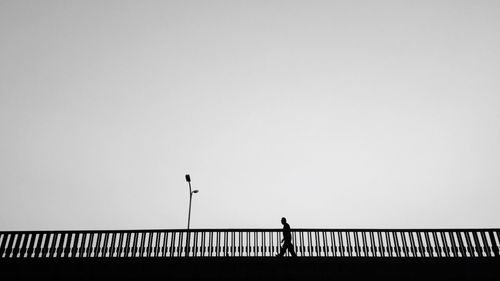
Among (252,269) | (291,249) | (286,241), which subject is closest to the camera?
(252,269)

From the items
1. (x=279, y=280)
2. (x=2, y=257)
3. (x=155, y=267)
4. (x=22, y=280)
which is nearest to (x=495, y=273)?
(x=279, y=280)

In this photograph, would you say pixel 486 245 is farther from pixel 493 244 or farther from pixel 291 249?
pixel 291 249

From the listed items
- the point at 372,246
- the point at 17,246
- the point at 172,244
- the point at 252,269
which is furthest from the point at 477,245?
the point at 17,246

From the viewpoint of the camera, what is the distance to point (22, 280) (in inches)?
487

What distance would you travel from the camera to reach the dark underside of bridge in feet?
40.4

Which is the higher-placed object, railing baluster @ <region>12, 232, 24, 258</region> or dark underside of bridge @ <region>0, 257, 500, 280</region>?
railing baluster @ <region>12, 232, 24, 258</region>

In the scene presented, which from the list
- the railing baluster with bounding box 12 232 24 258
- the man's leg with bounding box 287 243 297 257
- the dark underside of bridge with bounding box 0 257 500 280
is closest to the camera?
the dark underside of bridge with bounding box 0 257 500 280

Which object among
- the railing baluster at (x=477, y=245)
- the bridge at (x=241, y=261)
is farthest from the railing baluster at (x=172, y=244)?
the railing baluster at (x=477, y=245)

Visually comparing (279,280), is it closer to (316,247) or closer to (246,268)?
(246,268)

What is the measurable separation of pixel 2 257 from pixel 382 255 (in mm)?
15471

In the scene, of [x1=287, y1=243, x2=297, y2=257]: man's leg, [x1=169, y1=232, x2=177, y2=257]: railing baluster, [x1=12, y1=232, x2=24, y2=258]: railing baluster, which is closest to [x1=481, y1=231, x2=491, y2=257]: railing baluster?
[x1=287, y1=243, x2=297, y2=257]: man's leg

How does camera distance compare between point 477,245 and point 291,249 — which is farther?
point 477,245

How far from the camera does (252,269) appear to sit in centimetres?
1259

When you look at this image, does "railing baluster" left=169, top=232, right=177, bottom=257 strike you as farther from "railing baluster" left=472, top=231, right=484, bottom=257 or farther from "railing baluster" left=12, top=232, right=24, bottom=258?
"railing baluster" left=472, top=231, right=484, bottom=257
